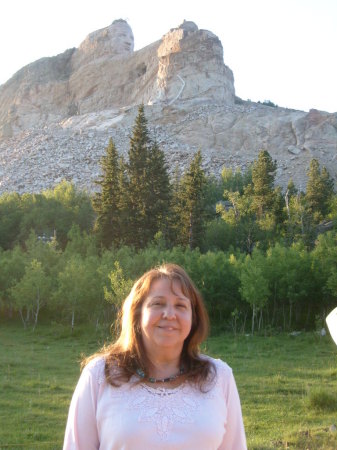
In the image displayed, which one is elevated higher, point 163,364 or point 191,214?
point 191,214

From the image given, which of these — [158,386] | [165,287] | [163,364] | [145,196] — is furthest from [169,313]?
[145,196]

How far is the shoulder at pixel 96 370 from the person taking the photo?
11.6 ft

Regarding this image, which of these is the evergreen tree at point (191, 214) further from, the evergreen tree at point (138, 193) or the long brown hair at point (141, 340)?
the long brown hair at point (141, 340)

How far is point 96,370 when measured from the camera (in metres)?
3.56

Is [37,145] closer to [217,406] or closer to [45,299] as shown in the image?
[45,299]

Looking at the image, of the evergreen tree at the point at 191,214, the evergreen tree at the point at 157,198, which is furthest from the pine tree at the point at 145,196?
the evergreen tree at the point at 191,214

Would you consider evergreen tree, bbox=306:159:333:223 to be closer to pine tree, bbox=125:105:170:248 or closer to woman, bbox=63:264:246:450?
pine tree, bbox=125:105:170:248

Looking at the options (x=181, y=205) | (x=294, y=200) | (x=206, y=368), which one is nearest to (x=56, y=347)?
(x=181, y=205)

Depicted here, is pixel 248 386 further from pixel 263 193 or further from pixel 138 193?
pixel 263 193

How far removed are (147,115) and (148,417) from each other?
299ft

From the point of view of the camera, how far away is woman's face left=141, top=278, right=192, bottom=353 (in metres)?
3.64

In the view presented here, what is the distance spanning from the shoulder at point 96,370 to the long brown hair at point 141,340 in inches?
1.0

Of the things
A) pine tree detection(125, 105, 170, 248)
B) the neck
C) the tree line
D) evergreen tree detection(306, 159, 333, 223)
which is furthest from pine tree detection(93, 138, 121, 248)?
the neck

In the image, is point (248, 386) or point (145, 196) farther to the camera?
point (145, 196)
